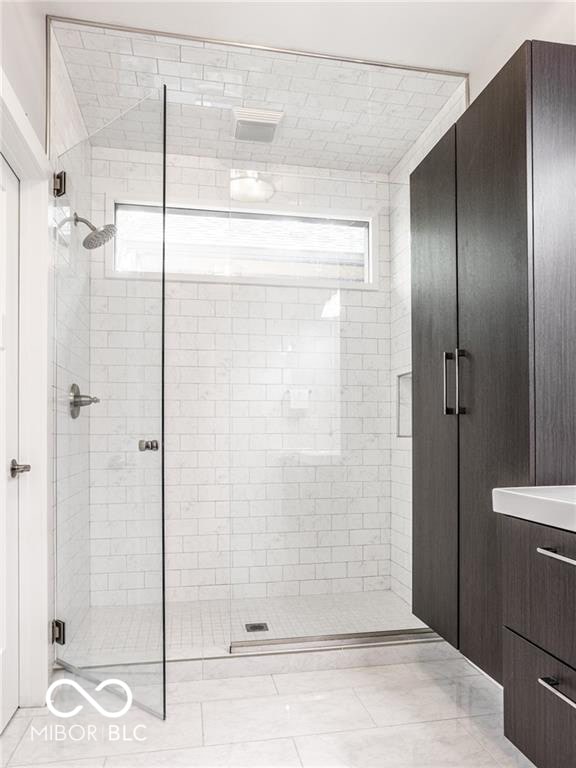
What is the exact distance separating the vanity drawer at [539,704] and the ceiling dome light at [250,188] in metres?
2.34

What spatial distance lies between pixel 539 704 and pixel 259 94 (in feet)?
9.05

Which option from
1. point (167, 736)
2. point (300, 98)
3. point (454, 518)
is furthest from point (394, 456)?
point (300, 98)

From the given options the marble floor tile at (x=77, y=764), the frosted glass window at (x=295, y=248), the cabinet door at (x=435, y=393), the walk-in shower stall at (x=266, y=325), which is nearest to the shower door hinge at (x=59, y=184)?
the walk-in shower stall at (x=266, y=325)

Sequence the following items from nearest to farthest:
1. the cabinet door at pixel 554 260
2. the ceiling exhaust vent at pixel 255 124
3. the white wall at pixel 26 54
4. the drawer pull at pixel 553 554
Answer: the drawer pull at pixel 553 554
the cabinet door at pixel 554 260
the white wall at pixel 26 54
the ceiling exhaust vent at pixel 255 124

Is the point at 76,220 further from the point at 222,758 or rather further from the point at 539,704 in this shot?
the point at 539,704

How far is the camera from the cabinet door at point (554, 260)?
1700 millimetres

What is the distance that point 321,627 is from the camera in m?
2.73

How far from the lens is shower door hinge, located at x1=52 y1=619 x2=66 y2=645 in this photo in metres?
2.37

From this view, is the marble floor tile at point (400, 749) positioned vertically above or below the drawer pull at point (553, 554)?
below

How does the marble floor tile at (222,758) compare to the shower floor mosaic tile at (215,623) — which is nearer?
the marble floor tile at (222,758)

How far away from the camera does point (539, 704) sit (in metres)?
1.48

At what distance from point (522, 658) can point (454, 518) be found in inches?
26.1

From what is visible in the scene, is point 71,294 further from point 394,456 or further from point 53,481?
point 394,456

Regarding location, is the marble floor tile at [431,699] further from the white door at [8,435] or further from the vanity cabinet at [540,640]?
the white door at [8,435]
